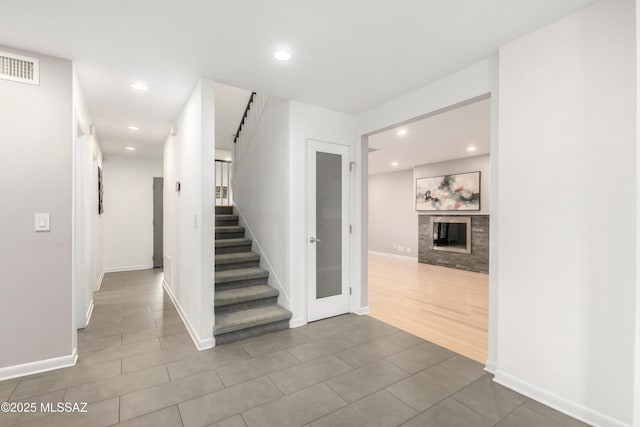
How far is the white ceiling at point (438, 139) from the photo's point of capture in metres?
4.20

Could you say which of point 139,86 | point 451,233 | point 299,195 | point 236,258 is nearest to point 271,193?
point 299,195

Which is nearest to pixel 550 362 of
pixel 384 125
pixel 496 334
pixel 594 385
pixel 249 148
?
pixel 594 385

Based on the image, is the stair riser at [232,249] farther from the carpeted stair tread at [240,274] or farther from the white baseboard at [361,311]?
the white baseboard at [361,311]

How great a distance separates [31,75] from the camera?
95.4 inches

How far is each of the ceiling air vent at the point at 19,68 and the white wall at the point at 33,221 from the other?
4 centimetres

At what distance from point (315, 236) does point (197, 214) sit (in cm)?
136

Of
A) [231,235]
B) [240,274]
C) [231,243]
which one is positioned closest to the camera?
[240,274]

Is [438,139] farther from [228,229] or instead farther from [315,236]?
[228,229]

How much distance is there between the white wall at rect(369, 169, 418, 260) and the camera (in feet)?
28.6

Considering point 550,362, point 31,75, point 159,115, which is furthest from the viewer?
point 159,115

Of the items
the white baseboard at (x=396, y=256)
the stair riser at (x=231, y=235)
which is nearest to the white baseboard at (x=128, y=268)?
the stair riser at (x=231, y=235)

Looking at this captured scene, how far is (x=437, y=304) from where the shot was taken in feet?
14.4

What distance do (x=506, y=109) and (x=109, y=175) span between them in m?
7.32

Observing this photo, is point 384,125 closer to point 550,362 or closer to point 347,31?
point 347,31
